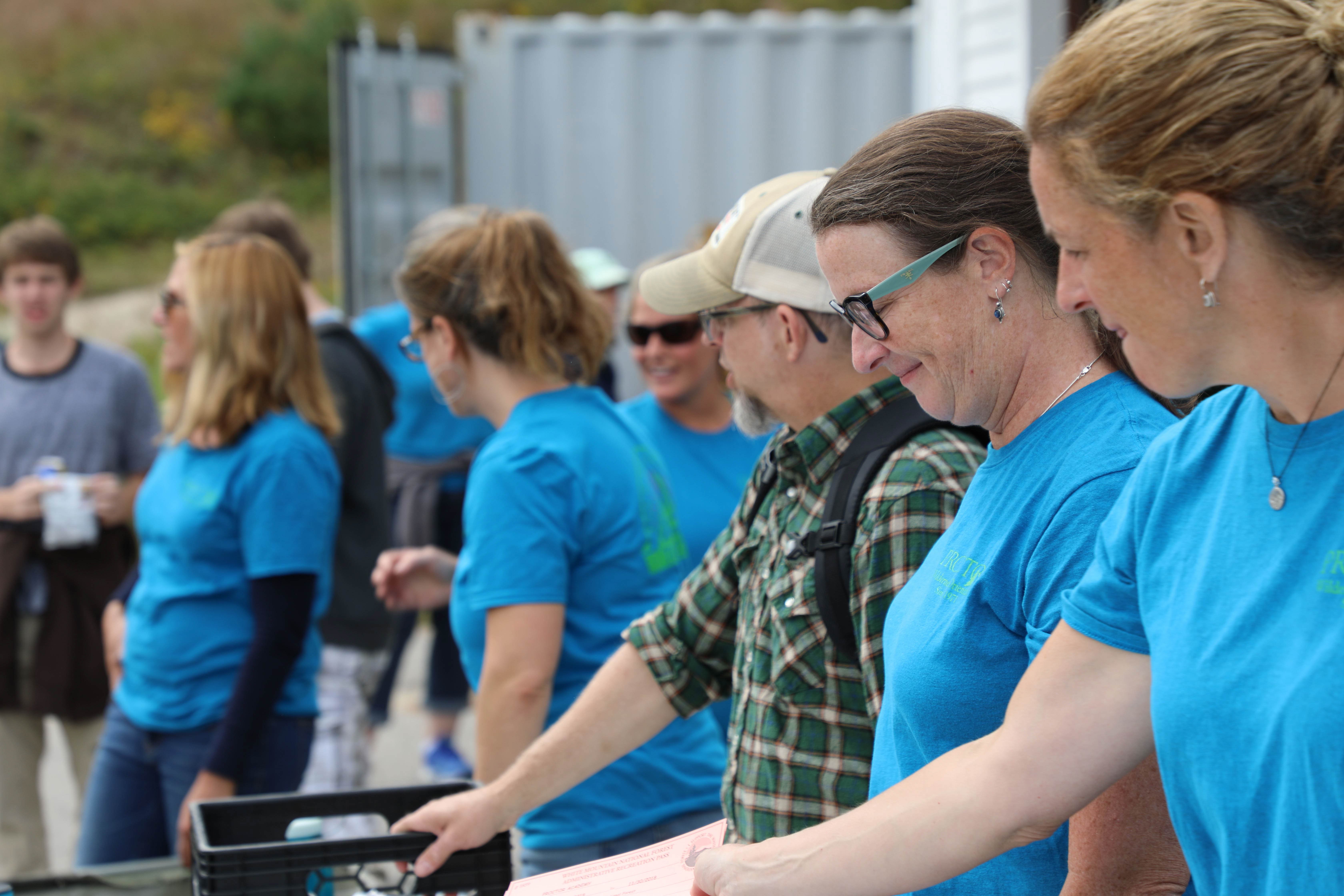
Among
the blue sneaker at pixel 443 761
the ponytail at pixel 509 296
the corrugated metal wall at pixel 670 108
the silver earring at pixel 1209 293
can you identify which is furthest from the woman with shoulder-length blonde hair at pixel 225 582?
the corrugated metal wall at pixel 670 108

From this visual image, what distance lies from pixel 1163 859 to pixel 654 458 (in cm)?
155

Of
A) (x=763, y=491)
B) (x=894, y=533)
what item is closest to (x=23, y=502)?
(x=763, y=491)

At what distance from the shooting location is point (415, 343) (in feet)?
8.55

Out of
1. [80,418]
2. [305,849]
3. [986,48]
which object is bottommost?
[305,849]

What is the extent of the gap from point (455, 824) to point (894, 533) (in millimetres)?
848

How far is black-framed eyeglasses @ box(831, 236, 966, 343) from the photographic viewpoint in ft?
4.38

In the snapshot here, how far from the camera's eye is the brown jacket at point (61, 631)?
12.2 ft

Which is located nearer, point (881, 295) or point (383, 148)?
point (881, 295)

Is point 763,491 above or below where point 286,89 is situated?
below

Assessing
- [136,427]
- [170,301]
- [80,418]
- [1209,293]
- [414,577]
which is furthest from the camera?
[136,427]

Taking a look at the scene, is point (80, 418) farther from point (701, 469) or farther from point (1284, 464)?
point (1284, 464)

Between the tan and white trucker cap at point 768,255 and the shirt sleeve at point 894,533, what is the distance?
27cm

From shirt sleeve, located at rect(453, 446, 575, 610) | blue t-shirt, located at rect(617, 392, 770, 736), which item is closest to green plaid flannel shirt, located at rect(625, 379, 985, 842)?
shirt sleeve, located at rect(453, 446, 575, 610)

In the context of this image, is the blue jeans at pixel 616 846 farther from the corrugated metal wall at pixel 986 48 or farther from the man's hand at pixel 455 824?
the corrugated metal wall at pixel 986 48
